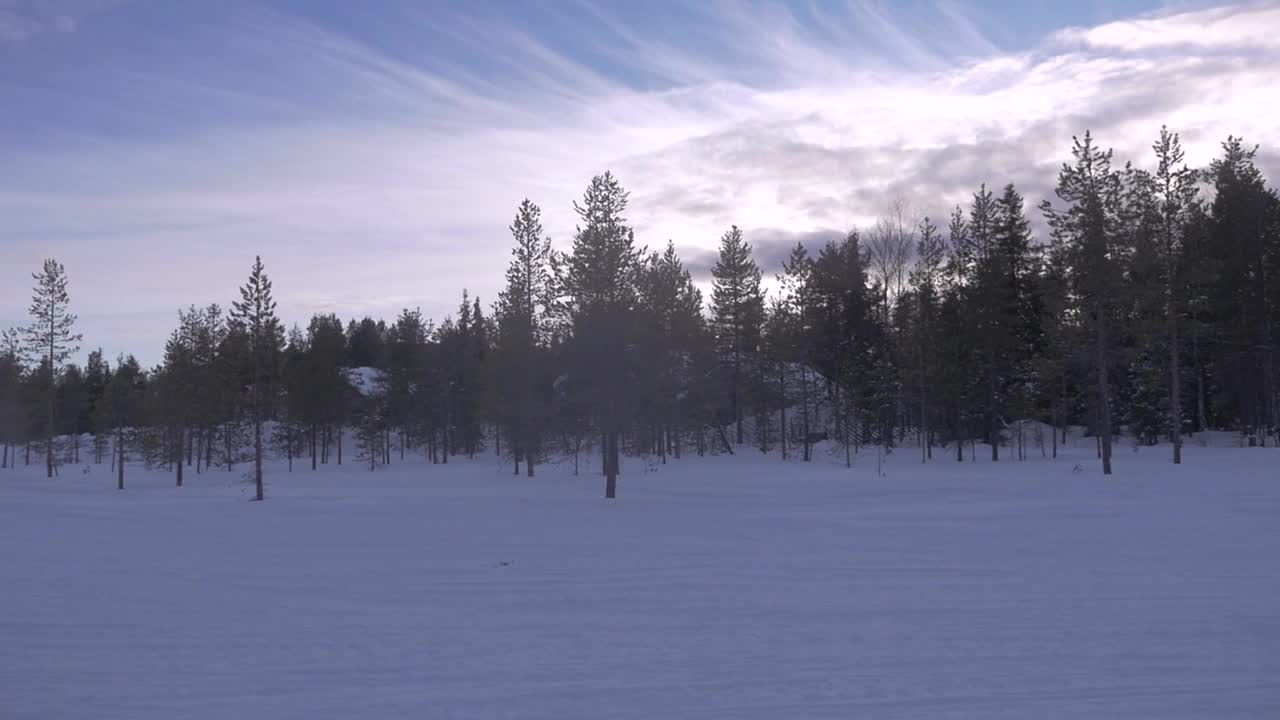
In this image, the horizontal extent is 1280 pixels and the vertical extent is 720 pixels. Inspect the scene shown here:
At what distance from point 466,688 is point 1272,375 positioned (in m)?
49.8

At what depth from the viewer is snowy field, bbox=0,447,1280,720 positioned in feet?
24.7

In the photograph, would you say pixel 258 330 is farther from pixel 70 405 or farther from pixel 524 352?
pixel 70 405

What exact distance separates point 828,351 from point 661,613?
160 feet

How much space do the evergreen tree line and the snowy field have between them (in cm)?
1250

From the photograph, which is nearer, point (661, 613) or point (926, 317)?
point (661, 613)

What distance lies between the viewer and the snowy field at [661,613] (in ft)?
24.7

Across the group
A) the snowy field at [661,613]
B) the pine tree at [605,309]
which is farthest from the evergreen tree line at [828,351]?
the snowy field at [661,613]

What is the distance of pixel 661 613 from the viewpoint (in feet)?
37.0

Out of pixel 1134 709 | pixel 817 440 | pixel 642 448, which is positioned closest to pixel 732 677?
pixel 1134 709

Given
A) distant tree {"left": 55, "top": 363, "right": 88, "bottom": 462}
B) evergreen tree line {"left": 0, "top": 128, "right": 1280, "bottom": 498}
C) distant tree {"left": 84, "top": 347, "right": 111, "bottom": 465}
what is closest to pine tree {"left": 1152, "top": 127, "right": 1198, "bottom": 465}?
evergreen tree line {"left": 0, "top": 128, "right": 1280, "bottom": 498}

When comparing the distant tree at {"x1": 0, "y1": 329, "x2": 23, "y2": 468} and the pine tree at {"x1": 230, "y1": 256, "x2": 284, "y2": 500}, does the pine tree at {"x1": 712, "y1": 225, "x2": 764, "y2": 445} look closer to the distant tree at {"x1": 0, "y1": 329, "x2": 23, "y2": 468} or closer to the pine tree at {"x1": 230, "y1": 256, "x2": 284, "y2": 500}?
the pine tree at {"x1": 230, "y1": 256, "x2": 284, "y2": 500}

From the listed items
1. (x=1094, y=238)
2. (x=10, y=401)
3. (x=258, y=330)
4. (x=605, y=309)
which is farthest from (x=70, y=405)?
(x=1094, y=238)

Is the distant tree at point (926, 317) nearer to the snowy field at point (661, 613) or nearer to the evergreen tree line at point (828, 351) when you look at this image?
the evergreen tree line at point (828, 351)

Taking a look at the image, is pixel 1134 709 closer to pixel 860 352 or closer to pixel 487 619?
pixel 487 619
